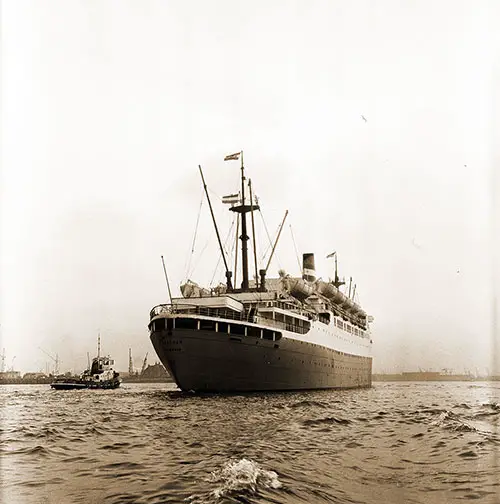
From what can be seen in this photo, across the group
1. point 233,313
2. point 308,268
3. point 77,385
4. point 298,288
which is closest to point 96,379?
point 77,385

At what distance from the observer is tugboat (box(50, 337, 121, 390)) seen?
71312 mm

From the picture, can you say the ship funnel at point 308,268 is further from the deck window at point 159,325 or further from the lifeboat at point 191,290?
the deck window at point 159,325

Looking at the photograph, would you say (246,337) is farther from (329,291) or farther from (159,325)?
(329,291)

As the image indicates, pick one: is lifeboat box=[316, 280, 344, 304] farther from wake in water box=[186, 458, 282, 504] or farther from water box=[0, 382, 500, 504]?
wake in water box=[186, 458, 282, 504]

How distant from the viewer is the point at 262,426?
19.2m

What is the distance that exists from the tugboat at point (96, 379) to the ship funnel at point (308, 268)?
1197 inches

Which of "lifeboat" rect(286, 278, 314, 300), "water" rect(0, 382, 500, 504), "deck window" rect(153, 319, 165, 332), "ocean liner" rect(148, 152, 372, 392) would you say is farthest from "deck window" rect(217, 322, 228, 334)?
"lifeboat" rect(286, 278, 314, 300)

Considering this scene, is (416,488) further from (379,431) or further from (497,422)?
(497,422)

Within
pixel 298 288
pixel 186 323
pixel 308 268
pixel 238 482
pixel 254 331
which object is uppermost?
pixel 308 268

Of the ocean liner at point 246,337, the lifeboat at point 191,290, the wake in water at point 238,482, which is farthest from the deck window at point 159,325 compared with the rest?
the wake in water at point 238,482

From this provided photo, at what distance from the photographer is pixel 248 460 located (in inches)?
474

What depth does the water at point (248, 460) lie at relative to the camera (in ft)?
31.2

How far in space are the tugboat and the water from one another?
51.6 meters

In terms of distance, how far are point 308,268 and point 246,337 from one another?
31144mm
